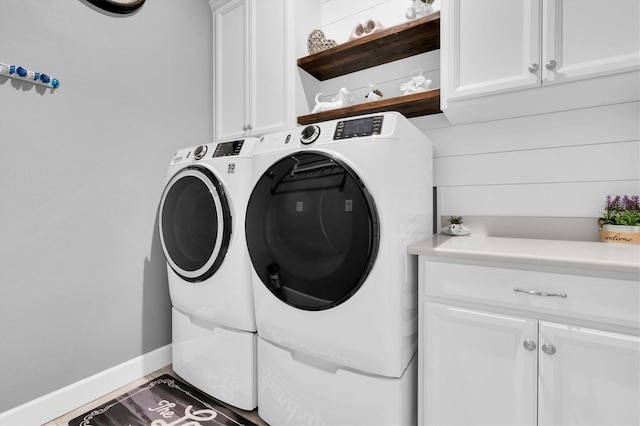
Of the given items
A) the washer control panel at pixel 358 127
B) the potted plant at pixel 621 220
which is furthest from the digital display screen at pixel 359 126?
the potted plant at pixel 621 220

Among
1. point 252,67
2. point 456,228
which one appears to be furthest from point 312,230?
point 252,67

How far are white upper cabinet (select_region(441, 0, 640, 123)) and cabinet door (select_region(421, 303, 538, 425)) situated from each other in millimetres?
920

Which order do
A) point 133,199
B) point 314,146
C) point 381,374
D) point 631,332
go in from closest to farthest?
point 631,332 < point 381,374 < point 314,146 < point 133,199

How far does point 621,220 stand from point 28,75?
2757mm

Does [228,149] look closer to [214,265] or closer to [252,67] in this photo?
[214,265]

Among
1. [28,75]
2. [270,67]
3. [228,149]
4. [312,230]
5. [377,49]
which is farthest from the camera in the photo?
[270,67]

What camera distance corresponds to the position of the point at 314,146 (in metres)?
1.23

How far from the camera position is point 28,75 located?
1477 millimetres

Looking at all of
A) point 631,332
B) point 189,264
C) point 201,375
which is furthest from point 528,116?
point 201,375

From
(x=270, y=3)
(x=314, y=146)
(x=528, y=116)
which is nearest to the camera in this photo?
(x=314, y=146)

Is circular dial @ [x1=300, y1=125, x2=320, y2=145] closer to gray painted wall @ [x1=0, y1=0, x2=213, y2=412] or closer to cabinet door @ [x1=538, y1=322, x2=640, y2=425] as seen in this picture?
cabinet door @ [x1=538, y1=322, x2=640, y2=425]

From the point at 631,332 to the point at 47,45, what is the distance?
2.67 m

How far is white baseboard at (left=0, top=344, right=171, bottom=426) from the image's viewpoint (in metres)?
1.47

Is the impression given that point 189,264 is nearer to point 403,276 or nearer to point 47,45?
point 403,276
